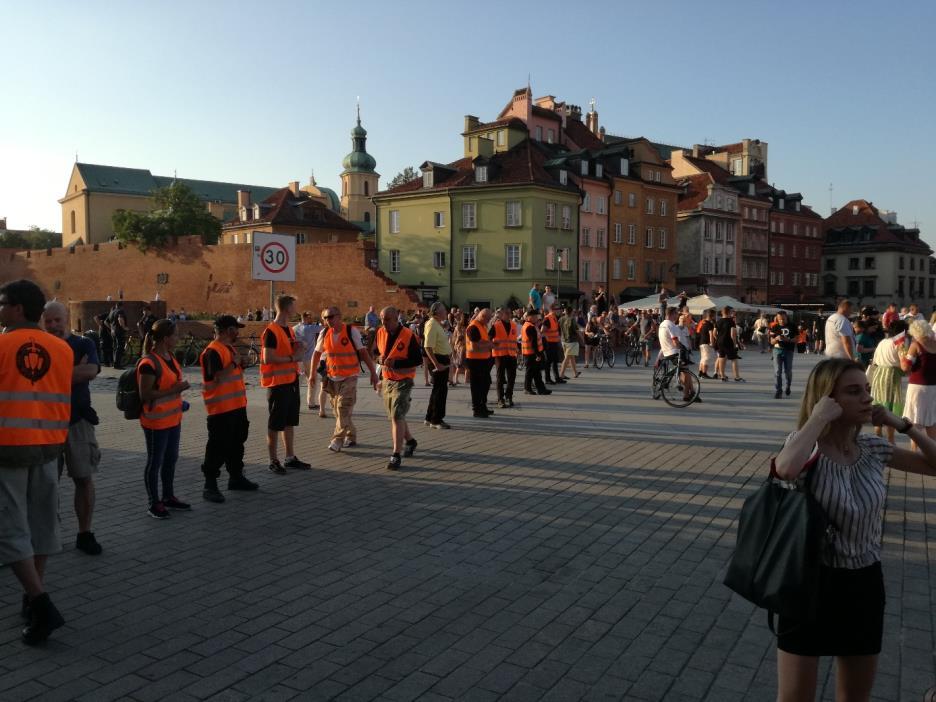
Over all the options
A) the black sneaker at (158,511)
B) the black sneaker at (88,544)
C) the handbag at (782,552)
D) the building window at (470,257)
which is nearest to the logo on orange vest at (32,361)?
the black sneaker at (88,544)

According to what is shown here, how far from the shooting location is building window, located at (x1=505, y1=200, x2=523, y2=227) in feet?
167

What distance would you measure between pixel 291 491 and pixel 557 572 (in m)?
3.49

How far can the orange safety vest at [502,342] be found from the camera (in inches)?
584

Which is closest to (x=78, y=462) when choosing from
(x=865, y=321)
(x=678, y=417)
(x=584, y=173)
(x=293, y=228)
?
(x=678, y=417)

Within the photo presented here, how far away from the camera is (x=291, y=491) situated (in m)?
8.16

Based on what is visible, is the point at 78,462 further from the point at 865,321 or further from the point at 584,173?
the point at 584,173

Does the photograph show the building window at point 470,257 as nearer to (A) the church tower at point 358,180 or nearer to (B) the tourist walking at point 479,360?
(B) the tourist walking at point 479,360

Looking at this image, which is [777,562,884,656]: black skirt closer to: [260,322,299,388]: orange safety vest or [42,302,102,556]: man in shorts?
[42,302,102,556]: man in shorts

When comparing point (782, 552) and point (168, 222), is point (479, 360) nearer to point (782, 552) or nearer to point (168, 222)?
point (782, 552)

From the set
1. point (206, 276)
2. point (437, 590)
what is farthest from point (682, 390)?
point (206, 276)

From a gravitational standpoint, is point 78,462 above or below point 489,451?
above

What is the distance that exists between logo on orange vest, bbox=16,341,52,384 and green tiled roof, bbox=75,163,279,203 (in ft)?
351

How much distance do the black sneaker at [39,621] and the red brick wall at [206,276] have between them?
39442mm

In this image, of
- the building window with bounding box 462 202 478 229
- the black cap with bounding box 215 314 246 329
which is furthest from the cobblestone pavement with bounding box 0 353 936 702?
the building window with bounding box 462 202 478 229
